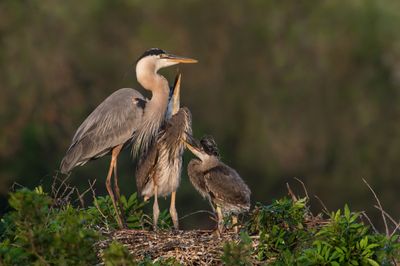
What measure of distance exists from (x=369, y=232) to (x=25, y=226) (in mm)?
2179

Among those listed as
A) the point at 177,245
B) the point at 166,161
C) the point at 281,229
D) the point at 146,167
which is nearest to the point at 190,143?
the point at 166,161

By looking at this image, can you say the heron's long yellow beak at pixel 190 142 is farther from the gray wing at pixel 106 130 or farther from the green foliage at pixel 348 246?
the green foliage at pixel 348 246

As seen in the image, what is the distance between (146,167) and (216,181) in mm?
929

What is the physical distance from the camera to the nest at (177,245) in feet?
22.9

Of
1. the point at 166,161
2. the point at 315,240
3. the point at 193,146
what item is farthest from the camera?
the point at 166,161

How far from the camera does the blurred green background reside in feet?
53.4

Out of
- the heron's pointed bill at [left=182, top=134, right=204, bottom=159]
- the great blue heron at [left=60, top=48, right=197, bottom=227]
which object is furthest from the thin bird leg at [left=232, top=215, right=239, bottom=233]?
the great blue heron at [left=60, top=48, right=197, bottom=227]

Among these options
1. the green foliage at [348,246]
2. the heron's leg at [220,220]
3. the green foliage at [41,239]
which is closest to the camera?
the green foliage at [41,239]

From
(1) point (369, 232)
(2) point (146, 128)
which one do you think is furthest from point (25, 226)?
(2) point (146, 128)

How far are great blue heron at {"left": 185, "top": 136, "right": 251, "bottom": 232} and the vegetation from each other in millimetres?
393

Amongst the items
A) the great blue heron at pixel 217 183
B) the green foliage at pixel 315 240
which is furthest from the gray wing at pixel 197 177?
the green foliage at pixel 315 240

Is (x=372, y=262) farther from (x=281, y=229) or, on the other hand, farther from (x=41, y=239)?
(x=41, y=239)

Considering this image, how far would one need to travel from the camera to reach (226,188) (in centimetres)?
777

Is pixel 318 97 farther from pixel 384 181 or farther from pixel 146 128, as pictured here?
pixel 146 128
